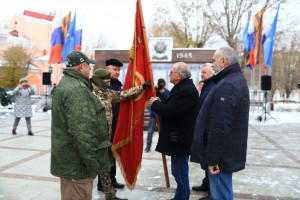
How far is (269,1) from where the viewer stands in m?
24.3

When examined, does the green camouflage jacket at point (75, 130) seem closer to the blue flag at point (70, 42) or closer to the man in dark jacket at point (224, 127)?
the man in dark jacket at point (224, 127)

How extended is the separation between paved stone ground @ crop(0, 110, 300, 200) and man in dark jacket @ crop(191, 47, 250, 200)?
162cm

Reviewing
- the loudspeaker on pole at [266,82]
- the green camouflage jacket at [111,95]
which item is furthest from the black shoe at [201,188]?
the loudspeaker on pole at [266,82]

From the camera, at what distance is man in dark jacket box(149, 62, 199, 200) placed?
10.5 feet

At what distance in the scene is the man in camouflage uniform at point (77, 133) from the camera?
7.02 ft

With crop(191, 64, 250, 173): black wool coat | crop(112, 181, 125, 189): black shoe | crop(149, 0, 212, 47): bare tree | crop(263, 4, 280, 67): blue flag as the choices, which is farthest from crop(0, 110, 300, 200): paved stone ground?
crop(149, 0, 212, 47): bare tree

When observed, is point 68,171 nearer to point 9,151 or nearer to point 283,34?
point 9,151

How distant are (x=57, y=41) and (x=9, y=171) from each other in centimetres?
974

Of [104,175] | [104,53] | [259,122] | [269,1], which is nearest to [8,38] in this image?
[104,53]

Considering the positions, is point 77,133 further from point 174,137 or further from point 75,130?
point 174,137

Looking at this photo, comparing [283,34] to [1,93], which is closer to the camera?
[1,93]

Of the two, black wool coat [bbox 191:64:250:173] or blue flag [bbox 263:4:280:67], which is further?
blue flag [bbox 263:4:280:67]

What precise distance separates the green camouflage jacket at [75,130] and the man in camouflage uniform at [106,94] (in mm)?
1131

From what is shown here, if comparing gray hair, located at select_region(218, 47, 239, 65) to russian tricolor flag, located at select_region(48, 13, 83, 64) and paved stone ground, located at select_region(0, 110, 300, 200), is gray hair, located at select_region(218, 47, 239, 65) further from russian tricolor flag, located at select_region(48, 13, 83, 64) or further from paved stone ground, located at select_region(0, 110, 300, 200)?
russian tricolor flag, located at select_region(48, 13, 83, 64)
